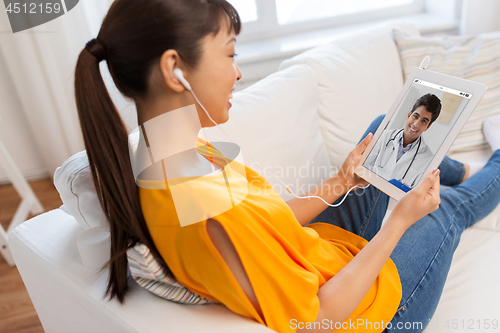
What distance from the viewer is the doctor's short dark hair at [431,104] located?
0.85 m

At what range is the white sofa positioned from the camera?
67 cm

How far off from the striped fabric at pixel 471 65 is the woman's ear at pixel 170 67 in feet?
3.99

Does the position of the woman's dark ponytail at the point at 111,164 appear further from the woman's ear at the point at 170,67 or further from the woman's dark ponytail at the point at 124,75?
the woman's ear at the point at 170,67

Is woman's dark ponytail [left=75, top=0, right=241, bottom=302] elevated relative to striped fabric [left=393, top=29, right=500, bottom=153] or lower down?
elevated

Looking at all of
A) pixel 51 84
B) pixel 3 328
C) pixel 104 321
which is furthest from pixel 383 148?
pixel 51 84

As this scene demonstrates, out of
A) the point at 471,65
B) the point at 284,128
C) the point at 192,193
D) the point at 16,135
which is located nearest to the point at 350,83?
the point at 284,128

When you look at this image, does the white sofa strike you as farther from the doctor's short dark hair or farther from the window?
the window

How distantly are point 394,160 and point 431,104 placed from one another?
6.1 inches

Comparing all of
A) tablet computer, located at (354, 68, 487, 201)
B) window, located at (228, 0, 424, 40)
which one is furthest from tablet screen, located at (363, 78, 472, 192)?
window, located at (228, 0, 424, 40)

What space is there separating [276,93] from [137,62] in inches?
24.9

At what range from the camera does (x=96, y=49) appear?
0.60m

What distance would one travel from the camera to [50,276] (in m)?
0.77

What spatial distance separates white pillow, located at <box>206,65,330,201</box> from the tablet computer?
226 mm

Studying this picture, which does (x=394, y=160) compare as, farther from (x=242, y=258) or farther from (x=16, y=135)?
(x=16, y=135)
